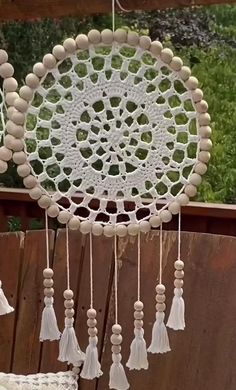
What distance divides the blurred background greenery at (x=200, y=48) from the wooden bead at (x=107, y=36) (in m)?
1.21

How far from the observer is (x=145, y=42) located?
1191mm

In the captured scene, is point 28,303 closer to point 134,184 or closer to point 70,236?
point 70,236

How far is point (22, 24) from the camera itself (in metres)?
2.54

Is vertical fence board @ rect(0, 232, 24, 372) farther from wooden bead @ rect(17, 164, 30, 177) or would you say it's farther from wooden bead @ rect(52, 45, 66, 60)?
wooden bead @ rect(52, 45, 66, 60)

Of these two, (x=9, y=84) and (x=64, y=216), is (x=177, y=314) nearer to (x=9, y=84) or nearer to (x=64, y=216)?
(x=64, y=216)

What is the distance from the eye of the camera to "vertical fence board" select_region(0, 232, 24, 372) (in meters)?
1.59

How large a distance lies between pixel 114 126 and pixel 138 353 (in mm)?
423

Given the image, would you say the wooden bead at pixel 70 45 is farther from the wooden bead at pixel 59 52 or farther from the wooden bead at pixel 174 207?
the wooden bead at pixel 174 207

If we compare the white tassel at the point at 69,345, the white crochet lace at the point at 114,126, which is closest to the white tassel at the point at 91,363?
the white tassel at the point at 69,345

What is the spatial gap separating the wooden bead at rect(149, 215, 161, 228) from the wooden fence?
0.25m

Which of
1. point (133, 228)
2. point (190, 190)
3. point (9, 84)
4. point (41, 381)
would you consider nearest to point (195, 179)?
point (190, 190)

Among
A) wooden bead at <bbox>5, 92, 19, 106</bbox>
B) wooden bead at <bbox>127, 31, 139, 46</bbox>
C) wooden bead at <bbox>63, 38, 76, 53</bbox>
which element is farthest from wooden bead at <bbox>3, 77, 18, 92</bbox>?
wooden bead at <bbox>127, 31, 139, 46</bbox>

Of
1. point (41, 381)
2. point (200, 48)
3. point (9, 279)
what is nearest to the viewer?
point (41, 381)

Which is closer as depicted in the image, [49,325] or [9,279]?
[49,325]
